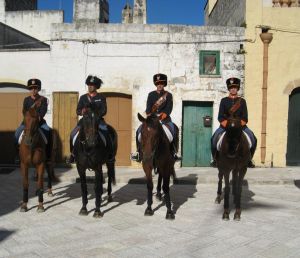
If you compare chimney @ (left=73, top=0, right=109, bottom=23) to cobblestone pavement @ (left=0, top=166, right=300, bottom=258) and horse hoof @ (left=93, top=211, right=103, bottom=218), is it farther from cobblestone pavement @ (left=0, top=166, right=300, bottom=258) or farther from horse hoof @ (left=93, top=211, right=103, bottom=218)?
horse hoof @ (left=93, top=211, right=103, bottom=218)

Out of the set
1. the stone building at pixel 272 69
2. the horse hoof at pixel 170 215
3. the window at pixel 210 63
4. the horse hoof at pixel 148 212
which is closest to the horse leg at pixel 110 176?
the horse hoof at pixel 148 212

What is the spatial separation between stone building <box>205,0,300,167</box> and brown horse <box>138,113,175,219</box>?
24.3 ft

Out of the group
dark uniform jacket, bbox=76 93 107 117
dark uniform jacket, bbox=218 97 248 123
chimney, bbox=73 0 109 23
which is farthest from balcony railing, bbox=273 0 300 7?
dark uniform jacket, bbox=76 93 107 117

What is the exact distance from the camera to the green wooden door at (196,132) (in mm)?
14141

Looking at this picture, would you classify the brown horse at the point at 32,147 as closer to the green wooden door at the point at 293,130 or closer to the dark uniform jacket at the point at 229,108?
the dark uniform jacket at the point at 229,108

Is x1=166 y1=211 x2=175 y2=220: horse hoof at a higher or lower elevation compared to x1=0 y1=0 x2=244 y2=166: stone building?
lower

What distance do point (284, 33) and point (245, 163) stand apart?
8352 millimetres

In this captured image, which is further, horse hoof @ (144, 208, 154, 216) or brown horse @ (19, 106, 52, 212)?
horse hoof @ (144, 208, 154, 216)

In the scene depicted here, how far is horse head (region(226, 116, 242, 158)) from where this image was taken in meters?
6.65

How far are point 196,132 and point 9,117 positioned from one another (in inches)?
276

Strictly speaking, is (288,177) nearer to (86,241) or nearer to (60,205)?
(60,205)

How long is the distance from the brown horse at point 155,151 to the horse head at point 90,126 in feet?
2.69

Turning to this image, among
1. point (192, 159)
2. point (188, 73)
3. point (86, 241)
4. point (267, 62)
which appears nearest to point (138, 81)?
point (188, 73)

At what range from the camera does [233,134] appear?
22.1ft
